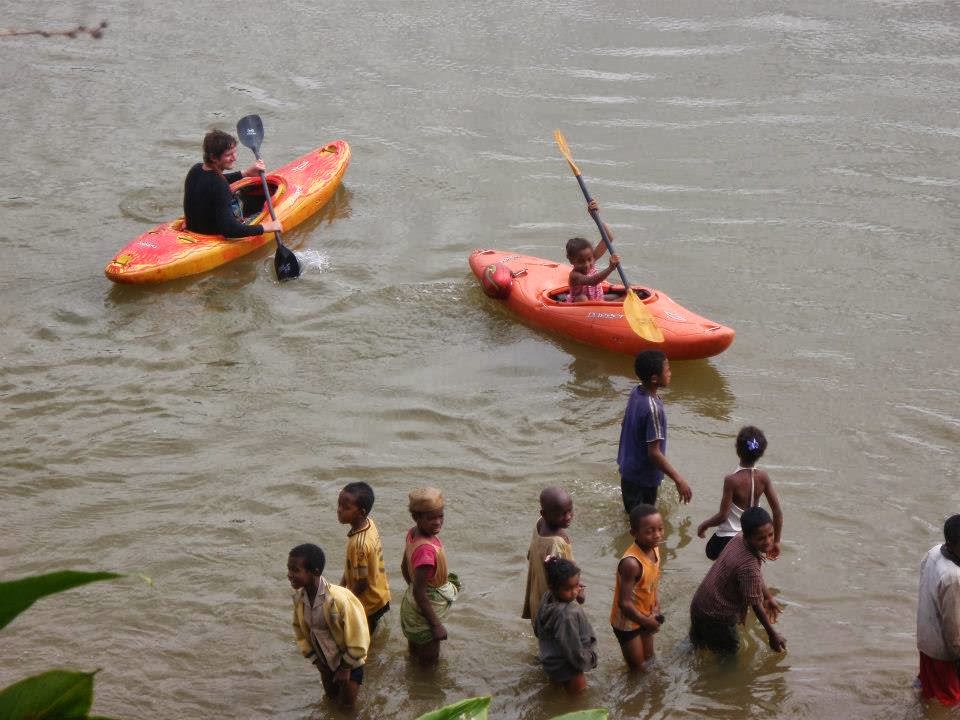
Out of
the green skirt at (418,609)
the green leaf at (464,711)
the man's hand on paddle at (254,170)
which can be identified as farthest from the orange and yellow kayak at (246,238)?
the green leaf at (464,711)

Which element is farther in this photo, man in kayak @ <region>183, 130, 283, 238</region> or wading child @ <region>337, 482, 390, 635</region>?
man in kayak @ <region>183, 130, 283, 238</region>

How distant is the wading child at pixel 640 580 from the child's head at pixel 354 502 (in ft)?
3.69

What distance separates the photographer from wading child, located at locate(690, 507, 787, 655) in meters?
4.84

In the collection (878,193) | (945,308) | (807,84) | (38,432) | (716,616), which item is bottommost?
(38,432)

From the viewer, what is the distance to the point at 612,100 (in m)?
13.5

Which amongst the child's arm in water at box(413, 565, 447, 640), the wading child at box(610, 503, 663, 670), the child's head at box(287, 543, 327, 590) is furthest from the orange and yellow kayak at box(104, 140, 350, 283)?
the wading child at box(610, 503, 663, 670)

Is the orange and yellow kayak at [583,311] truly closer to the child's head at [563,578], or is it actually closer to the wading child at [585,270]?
the wading child at [585,270]

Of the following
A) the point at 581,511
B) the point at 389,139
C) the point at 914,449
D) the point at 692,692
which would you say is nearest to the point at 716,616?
the point at 692,692

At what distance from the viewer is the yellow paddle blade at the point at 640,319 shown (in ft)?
26.4

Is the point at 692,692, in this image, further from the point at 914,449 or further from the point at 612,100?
the point at 612,100

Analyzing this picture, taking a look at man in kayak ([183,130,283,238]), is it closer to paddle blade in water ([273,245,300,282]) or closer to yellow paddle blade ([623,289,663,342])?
paddle blade in water ([273,245,300,282])

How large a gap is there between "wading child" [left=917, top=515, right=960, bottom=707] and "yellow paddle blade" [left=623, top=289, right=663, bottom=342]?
3398mm

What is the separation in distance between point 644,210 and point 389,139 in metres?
3.34

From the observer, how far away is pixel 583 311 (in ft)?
29.0
